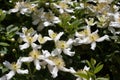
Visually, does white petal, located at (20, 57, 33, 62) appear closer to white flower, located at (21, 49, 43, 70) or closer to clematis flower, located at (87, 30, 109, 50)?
white flower, located at (21, 49, 43, 70)

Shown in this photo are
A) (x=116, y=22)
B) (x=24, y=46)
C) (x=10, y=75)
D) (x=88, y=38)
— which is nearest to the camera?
(x=10, y=75)

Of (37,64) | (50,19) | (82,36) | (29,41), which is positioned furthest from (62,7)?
(37,64)

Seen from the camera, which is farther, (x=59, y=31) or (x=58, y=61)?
(x=59, y=31)

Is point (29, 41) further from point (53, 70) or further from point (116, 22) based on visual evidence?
point (116, 22)

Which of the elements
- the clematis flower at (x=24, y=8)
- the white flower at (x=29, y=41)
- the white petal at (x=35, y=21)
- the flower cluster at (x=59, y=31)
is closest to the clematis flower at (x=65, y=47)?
the flower cluster at (x=59, y=31)

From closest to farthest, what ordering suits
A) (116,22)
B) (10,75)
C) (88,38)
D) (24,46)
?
(10,75) < (24,46) < (88,38) < (116,22)

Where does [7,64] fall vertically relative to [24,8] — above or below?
below

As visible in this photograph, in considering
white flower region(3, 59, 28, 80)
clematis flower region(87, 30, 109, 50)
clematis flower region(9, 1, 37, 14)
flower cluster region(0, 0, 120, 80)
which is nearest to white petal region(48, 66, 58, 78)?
flower cluster region(0, 0, 120, 80)

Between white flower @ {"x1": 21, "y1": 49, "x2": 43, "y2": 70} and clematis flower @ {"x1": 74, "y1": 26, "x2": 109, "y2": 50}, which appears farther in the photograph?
clematis flower @ {"x1": 74, "y1": 26, "x2": 109, "y2": 50}

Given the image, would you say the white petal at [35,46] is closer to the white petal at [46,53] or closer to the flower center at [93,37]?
the white petal at [46,53]

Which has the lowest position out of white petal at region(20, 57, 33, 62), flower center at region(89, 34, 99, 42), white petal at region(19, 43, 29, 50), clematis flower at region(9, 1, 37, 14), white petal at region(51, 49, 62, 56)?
flower center at region(89, 34, 99, 42)
